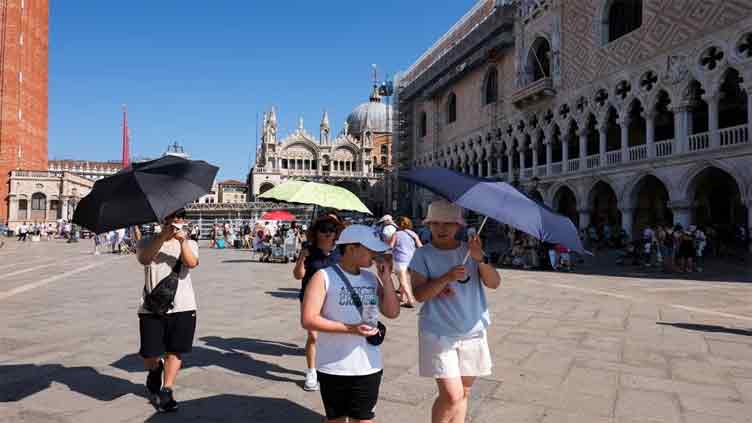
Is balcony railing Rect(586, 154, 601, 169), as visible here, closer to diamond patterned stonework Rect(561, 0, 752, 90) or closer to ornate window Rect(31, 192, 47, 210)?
diamond patterned stonework Rect(561, 0, 752, 90)

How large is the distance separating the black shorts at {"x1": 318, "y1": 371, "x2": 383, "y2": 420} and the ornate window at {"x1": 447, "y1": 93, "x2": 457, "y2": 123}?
38.4m

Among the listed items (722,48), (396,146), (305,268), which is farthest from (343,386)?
(396,146)

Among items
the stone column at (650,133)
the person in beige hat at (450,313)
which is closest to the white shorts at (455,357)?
the person in beige hat at (450,313)

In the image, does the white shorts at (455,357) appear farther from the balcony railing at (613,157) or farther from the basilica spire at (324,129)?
the basilica spire at (324,129)

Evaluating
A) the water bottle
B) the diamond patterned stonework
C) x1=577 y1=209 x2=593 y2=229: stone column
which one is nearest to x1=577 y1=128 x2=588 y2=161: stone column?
x1=577 y1=209 x2=593 y2=229: stone column

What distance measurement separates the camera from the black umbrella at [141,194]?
3074mm

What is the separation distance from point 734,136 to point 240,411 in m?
19.1

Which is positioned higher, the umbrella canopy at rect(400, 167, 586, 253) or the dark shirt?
the umbrella canopy at rect(400, 167, 586, 253)

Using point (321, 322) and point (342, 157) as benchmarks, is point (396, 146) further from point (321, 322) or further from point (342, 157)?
point (321, 322)

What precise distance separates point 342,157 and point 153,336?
206 ft

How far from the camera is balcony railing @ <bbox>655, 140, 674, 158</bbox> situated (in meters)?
19.2

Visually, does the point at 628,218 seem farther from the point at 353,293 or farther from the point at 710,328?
the point at 353,293

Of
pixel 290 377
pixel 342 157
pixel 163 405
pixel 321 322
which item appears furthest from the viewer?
pixel 342 157

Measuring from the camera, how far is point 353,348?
2438 millimetres
